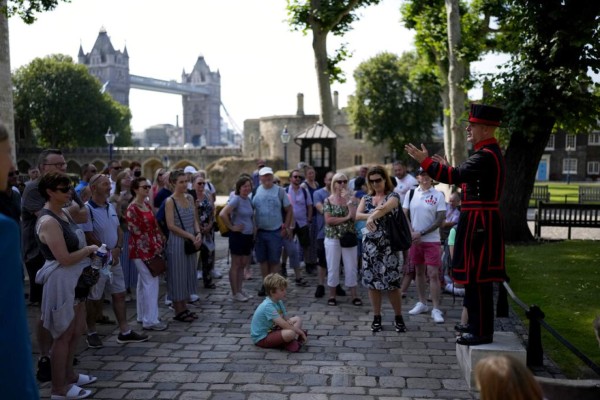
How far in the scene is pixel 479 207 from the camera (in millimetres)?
4836

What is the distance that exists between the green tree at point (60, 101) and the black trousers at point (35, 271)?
54.3 metres

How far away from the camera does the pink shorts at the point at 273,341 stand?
611cm

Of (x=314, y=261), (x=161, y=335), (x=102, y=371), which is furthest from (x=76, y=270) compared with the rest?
(x=314, y=261)

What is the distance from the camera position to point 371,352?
6.07m

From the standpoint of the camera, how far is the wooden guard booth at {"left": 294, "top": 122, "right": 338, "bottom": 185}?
16344 mm

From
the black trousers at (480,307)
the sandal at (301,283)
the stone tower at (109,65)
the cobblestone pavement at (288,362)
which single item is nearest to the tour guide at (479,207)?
the black trousers at (480,307)

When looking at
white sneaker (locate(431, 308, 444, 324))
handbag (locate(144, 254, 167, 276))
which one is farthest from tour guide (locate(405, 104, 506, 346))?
handbag (locate(144, 254, 167, 276))

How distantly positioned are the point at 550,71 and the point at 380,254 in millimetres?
7144

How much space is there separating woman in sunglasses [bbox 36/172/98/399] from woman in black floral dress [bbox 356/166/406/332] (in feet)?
10.3

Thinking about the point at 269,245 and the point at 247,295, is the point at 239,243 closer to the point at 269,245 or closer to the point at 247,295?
the point at 269,245

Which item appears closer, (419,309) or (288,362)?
(288,362)

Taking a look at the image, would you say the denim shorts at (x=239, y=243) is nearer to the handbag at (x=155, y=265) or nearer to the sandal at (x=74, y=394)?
the handbag at (x=155, y=265)

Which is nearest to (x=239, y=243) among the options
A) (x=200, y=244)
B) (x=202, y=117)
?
(x=200, y=244)

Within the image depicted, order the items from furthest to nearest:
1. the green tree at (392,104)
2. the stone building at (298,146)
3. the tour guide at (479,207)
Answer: the stone building at (298,146) < the green tree at (392,104) < the tour guide at (479,207)
